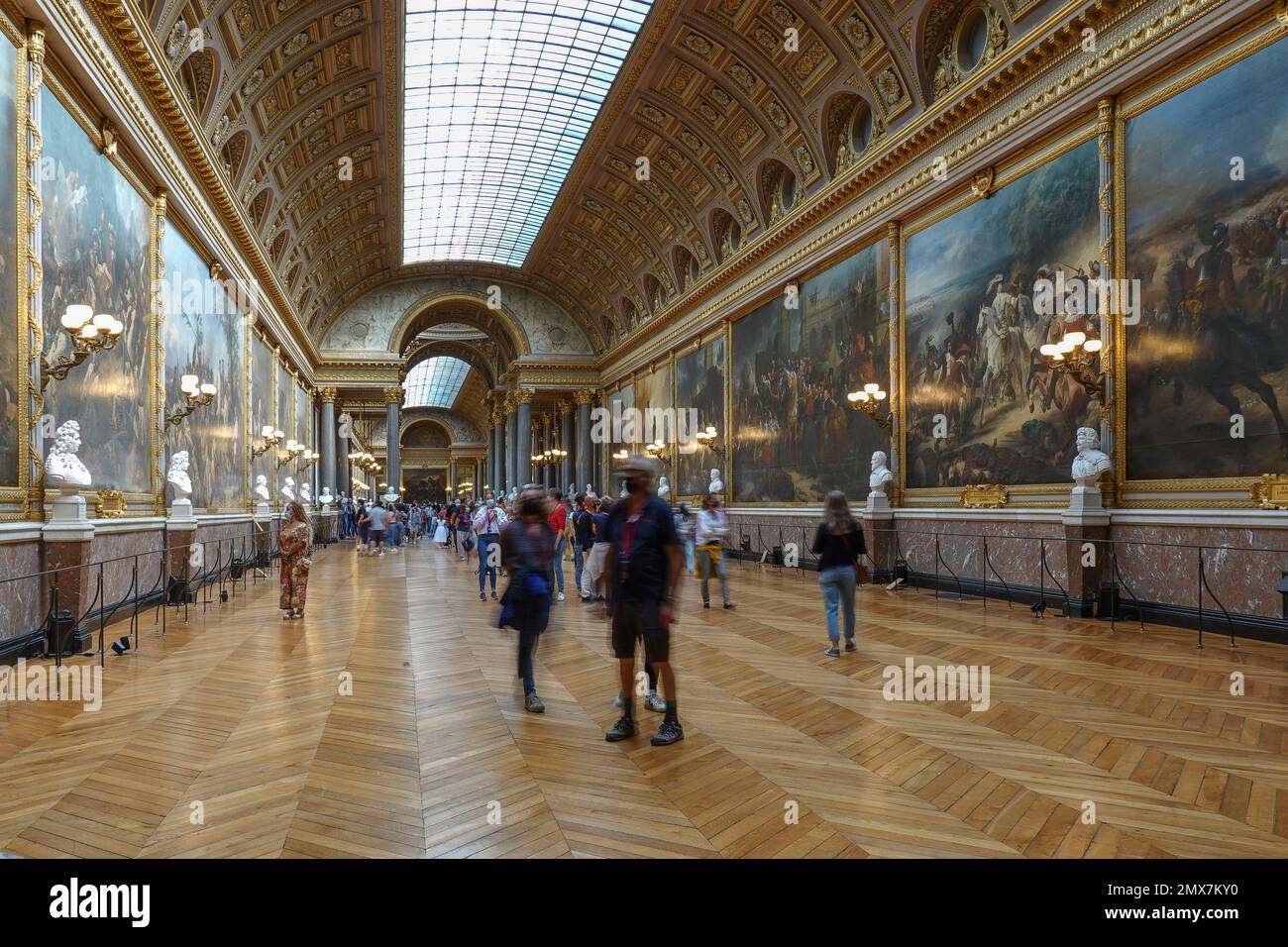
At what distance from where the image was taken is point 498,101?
942 inches

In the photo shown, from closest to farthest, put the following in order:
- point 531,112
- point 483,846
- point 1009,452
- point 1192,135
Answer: point 483,846
point 1192,135
point 1009,452
point 531,112

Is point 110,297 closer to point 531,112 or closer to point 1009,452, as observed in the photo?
point 1009,452

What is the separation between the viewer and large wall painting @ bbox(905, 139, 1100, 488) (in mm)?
11031

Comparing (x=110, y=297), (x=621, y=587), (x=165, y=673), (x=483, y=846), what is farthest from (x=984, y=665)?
(x=110, y=297)

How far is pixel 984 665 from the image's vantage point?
7242mm

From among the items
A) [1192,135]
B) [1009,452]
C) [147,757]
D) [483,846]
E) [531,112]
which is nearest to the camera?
[483,846]

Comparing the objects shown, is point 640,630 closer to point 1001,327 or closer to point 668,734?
point 668,734

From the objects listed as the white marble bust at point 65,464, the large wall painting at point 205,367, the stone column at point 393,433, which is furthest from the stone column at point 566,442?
the white marble bust at point 65,464

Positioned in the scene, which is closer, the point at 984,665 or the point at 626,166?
the point at 984,665

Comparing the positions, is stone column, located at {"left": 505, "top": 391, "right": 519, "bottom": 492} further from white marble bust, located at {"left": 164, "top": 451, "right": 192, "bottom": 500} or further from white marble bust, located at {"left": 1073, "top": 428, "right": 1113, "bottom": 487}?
white marble bust, located at {"left": 1073, "top": 428, "right": 1113, "bottom": 487}

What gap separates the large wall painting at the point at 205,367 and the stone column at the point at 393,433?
1654cm

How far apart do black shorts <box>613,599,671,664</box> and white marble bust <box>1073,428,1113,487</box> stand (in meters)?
7.80

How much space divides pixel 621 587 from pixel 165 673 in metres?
5.06

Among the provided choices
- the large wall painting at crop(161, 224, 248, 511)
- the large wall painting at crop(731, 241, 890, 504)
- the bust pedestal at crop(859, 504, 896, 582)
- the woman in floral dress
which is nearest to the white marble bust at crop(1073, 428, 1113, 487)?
the bust pedestal at crop(859, 504, 896, 582)
